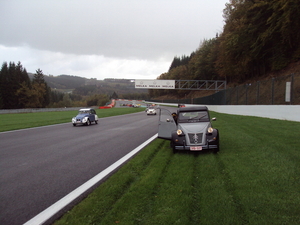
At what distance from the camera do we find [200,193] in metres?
4.32

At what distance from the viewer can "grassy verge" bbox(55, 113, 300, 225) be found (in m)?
3.43

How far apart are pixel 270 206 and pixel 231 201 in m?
0.55

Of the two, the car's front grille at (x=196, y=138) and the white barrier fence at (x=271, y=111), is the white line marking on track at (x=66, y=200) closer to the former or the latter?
the car's front grille at (x=196, y=138)

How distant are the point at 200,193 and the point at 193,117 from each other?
4911 mm

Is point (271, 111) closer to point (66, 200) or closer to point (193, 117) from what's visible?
point (193, 117)

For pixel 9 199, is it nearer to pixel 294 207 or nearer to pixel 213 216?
pixel 213 216

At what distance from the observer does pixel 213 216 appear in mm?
3436

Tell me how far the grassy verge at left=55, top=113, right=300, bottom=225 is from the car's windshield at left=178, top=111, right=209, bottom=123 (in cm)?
213

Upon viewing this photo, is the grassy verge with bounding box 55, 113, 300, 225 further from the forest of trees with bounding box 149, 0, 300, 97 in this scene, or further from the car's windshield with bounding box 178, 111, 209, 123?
the forest of trees with bounding box 149, 0, 300, 97

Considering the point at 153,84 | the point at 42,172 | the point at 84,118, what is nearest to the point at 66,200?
the point at 42,172

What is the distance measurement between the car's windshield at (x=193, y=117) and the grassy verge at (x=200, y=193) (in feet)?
6.98

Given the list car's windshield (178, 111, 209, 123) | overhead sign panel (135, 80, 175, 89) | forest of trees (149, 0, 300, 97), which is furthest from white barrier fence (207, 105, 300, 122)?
overhead sign panel (135, 80, 175, 89)

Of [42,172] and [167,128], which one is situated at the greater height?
[167,128]

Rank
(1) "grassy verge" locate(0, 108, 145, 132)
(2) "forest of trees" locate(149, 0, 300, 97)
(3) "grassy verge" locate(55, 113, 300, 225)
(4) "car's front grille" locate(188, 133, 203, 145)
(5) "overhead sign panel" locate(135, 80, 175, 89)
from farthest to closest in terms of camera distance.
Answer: (5) "overhead sign panel" locate(135, 80, 175, 89), (2) "forest of trees" locate(149, 0, 300, 97), (1) "grassy verge" locate(0, 108, 145, 132), (4) "car's front grille" locate(188, 133, 203, 145), (3) "grassy verge" locate(55, 113, 300, 225)
